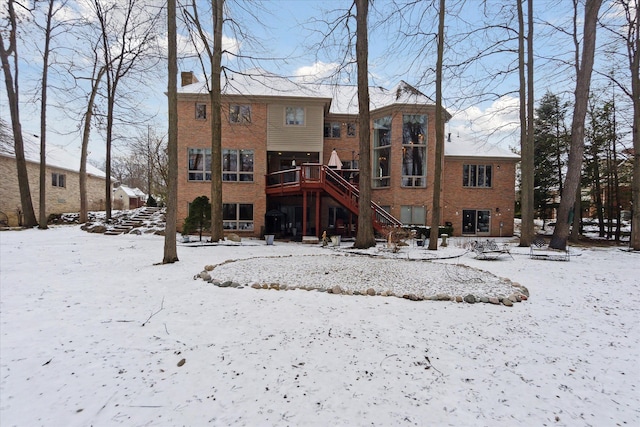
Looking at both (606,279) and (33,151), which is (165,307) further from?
(33,151)

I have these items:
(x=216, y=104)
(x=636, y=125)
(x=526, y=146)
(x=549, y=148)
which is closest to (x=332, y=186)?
(x=216, y=104)

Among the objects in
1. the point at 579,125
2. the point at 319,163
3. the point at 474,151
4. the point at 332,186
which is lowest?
the point at 332,186

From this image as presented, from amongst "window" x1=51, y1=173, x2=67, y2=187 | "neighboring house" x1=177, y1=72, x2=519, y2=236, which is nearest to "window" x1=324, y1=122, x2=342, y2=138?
"neighboring house" x1=177, y1=72, x2=519, y2=236

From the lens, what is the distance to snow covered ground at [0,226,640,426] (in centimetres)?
242

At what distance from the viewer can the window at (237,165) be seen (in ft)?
54.5

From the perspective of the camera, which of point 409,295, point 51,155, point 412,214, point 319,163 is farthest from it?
point 51,155

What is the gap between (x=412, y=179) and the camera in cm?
1741

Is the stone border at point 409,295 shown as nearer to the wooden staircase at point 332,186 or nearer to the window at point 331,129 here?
the wooden staircase at point 332,186

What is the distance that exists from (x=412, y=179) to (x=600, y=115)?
40.6 ft

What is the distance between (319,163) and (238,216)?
555 cm

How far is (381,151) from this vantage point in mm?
18234

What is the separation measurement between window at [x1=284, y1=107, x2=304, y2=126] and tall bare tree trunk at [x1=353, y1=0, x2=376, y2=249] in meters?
5.77

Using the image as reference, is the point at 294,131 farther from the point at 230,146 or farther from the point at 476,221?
the point at 476,221

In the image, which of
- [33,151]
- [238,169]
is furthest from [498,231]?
[33,151]
